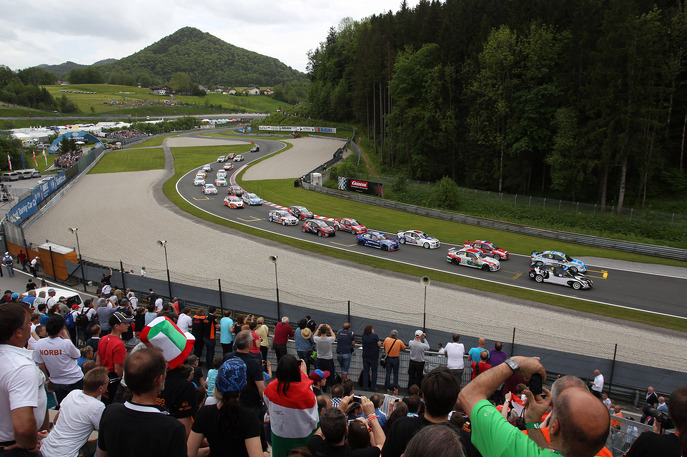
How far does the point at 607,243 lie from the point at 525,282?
11613 millimetres

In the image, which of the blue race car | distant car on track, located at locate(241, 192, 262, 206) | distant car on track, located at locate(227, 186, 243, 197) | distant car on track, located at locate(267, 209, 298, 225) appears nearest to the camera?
the blue race car

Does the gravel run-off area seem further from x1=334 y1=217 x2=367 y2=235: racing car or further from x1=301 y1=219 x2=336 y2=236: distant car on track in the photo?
x1=334 y1=217 x2=367 y2=235: racing car

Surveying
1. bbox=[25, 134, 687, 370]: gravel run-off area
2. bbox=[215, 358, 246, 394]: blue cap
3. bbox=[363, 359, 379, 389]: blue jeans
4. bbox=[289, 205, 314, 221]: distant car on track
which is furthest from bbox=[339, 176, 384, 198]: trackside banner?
bbox=[215, 358, 246, 394]: blue cap

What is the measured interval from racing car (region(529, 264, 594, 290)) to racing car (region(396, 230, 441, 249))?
7632mm

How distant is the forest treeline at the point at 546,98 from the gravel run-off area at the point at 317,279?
80.9 ft

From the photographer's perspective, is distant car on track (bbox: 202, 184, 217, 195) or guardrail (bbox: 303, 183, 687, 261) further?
distant car on track (bbox: 202, 184, 217, 195)

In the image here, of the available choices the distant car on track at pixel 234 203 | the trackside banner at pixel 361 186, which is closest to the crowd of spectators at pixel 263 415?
the distant car on track at pixel 234 203

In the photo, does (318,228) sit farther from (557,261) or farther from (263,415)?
(263,415)

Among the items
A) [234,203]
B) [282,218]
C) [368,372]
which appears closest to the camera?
[368,372]

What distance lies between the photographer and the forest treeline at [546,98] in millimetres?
36750

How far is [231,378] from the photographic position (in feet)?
13.2

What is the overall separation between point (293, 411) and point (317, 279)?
764 inches

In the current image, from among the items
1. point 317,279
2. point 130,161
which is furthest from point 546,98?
point 130,161

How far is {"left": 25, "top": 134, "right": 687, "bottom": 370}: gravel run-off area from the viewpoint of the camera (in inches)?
701
